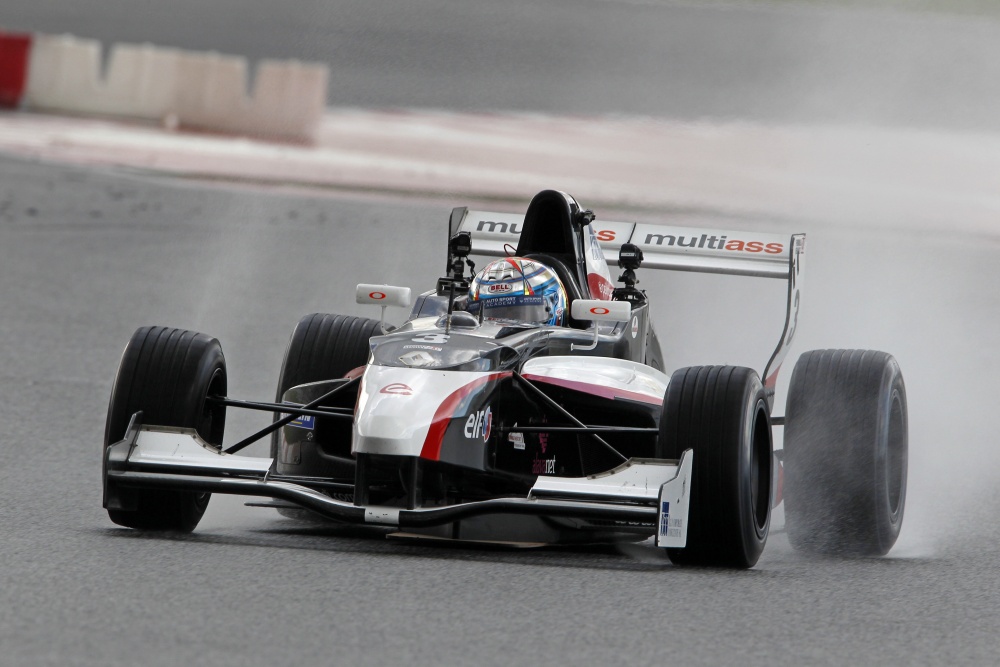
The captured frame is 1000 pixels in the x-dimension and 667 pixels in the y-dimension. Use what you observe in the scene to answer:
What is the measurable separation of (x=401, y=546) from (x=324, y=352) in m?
1.69

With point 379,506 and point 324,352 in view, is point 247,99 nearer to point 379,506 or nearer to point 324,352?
point 324,352

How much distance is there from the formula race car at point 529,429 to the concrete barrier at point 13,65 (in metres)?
13.1

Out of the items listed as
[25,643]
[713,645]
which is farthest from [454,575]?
[25,643]

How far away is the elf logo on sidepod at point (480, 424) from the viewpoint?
6828 millimetres

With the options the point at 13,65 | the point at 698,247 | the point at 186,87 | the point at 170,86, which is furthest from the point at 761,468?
the point at 13,65

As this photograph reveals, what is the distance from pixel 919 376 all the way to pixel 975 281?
410 cm

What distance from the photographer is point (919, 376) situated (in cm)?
1246

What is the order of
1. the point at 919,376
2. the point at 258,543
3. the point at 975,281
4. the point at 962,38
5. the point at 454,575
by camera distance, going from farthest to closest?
the point at 962,38
the point at 975,281
the point at 919,376
the point at 258,543
the point at 454,575

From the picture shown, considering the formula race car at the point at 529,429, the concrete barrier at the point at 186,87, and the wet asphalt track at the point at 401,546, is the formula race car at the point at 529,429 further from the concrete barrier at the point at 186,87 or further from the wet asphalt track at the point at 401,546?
the concrete barrier at the point at 186,87

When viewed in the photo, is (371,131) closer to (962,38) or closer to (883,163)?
(883,163)

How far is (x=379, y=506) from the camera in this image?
6551 mm

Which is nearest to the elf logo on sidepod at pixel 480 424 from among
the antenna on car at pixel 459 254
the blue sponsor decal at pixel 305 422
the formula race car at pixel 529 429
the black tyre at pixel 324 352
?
the formula race car at pixel 529 429

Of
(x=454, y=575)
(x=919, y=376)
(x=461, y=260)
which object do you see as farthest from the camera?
(x=919, y=376)

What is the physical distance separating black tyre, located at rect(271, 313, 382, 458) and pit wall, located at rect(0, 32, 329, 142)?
1220 cm
